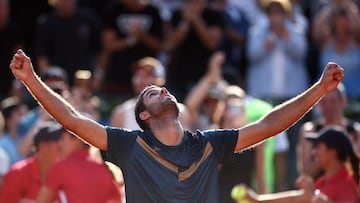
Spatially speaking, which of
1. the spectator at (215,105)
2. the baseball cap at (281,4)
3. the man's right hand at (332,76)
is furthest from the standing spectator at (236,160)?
the man's right hand at (332,76)

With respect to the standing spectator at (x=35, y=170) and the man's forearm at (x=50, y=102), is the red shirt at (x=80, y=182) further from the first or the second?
the man's forearm at (x=50, y=102)

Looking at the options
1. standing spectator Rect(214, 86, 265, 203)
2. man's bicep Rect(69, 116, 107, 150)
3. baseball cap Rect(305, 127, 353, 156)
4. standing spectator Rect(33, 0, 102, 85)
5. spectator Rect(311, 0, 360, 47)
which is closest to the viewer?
man's bicep Rect(69, 116, 107, 150)

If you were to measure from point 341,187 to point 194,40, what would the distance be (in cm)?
555

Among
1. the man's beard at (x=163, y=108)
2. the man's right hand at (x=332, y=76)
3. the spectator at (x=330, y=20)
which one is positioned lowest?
the spectator at (x=330, y=20)

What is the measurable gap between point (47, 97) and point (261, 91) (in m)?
7.08

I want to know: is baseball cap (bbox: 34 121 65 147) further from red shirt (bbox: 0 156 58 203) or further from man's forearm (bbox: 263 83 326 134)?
man's forearm (bbox: 263 83 326 134)

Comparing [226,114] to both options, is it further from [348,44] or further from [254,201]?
[348,44]

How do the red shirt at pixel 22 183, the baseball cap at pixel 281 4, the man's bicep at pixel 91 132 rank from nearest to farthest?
1. the man's bicep at pixel 91 132
2. the red shirt at pixel 22 183
3. the baseball cap at pixel 281 4

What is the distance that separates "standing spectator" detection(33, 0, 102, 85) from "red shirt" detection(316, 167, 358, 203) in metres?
5.49

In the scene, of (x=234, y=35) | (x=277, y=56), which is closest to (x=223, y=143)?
(x=277, y=56)

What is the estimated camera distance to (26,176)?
9.59 meters

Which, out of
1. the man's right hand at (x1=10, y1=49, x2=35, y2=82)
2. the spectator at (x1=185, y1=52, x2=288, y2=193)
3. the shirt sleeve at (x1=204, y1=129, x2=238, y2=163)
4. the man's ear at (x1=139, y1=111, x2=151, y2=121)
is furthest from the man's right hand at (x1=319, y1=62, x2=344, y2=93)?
the spectator at (x1=185, y1=52, x2=288, y2=193)

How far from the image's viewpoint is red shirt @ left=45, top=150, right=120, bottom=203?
871 centimetres

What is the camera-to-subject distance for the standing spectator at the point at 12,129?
12.2 meters
